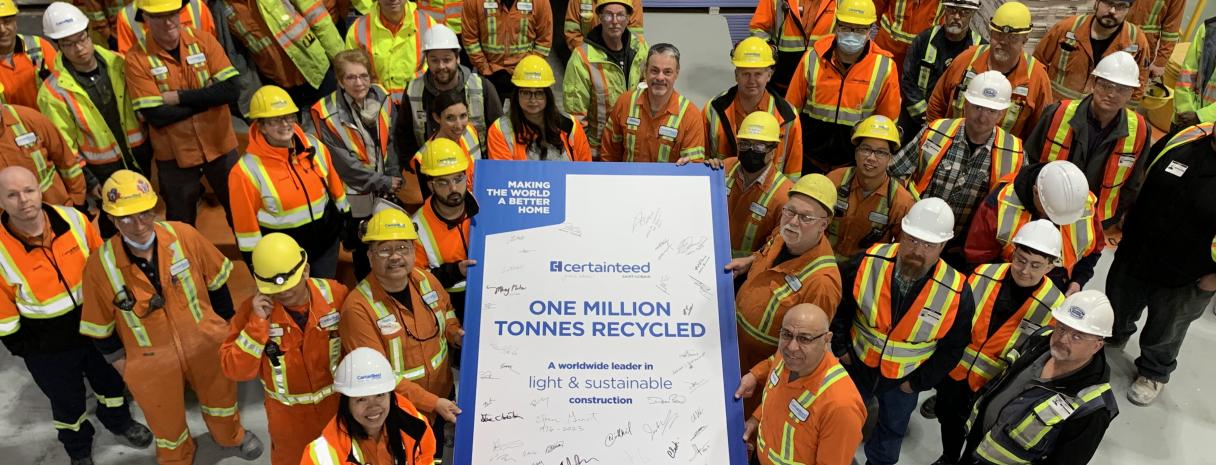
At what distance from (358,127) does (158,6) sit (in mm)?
1290

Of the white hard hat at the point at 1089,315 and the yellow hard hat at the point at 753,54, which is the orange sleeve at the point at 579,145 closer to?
the yellow hard hat at the point at 753,54

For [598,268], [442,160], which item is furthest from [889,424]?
[442,160]

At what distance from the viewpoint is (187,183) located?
5617mm

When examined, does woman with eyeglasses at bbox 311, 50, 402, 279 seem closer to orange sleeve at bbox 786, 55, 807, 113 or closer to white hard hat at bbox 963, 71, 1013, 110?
orange sleeve at bbox 786, 55, 807, 113

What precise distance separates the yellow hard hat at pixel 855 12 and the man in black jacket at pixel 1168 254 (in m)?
1.81

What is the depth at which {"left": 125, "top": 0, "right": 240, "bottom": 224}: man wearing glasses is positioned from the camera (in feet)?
17.0

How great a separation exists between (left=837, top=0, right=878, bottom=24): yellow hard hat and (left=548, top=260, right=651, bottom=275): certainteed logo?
7.52ft

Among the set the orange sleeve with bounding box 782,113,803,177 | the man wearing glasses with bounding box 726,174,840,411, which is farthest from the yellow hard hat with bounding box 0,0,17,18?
the orange sleeve with bounding box 782,113,803,177

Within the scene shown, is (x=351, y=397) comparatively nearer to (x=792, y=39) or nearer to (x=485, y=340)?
(x=485, y=340)

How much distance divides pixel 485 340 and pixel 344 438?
0.78m

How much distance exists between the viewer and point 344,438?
3.43 metres

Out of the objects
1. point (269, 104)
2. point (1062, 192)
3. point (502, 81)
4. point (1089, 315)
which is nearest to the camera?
point (1089, 315)

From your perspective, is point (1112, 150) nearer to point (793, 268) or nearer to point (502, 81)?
point (793, 268)

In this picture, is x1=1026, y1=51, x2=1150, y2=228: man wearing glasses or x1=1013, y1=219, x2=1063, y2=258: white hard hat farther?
x1=1026, y1=51, x2=1150, y2=228: man wearing glasses
